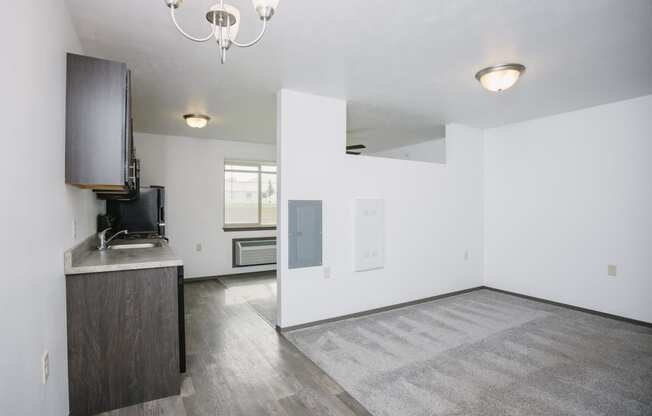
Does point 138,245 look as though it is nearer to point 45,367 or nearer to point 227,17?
point 45,367

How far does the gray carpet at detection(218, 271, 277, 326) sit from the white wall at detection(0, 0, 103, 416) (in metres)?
2.20

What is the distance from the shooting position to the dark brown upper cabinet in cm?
195

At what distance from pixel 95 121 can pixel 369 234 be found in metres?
2.85

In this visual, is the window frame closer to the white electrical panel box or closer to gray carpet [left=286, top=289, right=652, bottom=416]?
the white electrical panel box

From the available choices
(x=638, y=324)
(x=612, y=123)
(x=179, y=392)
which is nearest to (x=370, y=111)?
(x=612, y=123)

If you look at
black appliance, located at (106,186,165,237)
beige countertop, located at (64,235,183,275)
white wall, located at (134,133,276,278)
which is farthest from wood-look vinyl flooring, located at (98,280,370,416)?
white wall, located at (134,133,276,278)

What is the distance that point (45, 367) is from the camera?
1.55m

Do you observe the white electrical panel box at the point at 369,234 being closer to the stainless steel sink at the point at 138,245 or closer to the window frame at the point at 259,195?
the stainless steel sink at the point at 138,245

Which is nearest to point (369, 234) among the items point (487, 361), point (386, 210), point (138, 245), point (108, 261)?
point (386, 210)

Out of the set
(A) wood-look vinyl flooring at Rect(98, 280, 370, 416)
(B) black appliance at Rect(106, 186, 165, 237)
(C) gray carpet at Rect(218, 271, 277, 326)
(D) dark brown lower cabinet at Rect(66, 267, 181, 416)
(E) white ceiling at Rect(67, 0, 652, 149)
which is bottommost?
(A) wood-look vinyl flooring at Rect(98, 280, 370, 416)

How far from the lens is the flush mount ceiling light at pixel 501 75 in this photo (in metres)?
2.73

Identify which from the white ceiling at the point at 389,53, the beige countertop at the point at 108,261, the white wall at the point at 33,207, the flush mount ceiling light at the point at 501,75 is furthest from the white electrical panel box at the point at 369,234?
the white wall at the point at 33,207

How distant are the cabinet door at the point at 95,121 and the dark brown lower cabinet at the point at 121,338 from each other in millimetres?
636

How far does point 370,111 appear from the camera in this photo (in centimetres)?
418
